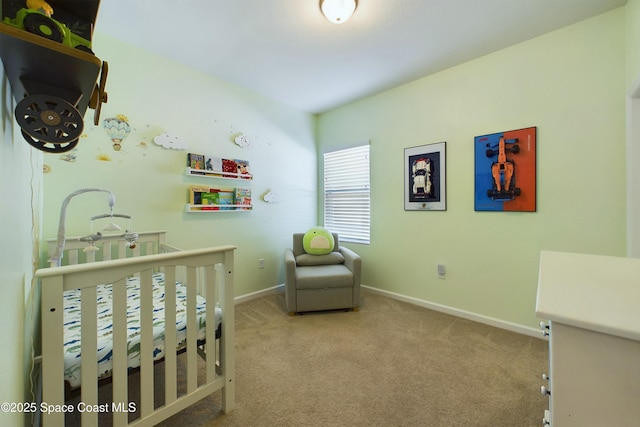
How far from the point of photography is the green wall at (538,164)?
1848 mm

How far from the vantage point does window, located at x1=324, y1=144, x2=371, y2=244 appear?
129 inches

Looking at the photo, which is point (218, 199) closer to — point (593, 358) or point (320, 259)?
point (320, 259)

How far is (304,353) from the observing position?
6.29ft

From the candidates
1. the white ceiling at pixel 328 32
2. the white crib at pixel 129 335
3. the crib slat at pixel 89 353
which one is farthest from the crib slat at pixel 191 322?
the white ceiling at pixel 328 32

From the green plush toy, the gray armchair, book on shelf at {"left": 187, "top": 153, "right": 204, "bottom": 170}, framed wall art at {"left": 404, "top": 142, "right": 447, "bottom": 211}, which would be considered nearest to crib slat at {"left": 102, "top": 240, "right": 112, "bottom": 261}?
book on shelf at {"left": 187, "top": 153, "right": 204, "bottom": 170}

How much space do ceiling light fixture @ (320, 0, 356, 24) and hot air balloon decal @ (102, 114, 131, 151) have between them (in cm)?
181

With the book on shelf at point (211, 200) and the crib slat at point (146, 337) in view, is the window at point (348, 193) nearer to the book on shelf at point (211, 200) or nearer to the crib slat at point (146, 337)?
the book on shelf at point (211, 200)

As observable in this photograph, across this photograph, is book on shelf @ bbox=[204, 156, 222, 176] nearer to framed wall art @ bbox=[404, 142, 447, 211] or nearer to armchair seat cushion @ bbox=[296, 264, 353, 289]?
armchair seat cushion @ bbox=[296, 264, 353, 289]

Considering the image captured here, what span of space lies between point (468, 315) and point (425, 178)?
4.60 feet

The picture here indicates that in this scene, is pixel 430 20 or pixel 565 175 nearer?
pixel 430 20

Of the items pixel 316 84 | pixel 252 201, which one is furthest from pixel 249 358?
pixel 316 84

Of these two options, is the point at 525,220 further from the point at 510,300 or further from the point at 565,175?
the point at 510,300

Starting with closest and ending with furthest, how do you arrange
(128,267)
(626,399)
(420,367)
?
(626,399) < (128,267) < (420,367)

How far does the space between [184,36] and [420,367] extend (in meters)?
3.06
